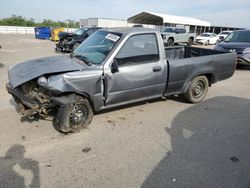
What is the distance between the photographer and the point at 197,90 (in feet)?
18.6

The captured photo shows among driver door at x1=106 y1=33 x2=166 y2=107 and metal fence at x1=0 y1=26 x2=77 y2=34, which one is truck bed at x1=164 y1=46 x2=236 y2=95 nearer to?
driver door at x1=106 y1=33 x2=166 y2=107

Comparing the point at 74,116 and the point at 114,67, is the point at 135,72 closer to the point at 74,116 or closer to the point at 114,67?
the point at 114,67

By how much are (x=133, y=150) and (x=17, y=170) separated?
1.65 m

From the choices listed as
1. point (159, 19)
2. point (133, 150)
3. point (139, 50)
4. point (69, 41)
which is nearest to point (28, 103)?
point (133, 150)

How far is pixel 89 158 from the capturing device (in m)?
3.25

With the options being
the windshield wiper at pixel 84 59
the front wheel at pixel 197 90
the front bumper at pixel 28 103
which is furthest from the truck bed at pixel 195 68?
the front bumper at pixel 28 103

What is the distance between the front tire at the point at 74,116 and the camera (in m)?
3.69

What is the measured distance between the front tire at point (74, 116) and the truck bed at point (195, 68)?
6.44 ft

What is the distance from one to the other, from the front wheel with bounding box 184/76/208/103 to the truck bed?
0.56 feet

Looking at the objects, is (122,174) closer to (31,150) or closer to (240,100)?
(31,150)

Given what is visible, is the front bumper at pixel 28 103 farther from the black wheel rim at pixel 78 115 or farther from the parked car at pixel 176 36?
the parked car at pixel 176 36

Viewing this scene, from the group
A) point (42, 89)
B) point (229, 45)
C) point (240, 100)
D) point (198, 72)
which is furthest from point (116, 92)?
point (229, 45)

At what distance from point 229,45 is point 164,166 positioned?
911cm

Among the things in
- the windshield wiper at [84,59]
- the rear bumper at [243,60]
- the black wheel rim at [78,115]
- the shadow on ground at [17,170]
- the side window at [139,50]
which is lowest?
the shadow on ground at [17,170]
